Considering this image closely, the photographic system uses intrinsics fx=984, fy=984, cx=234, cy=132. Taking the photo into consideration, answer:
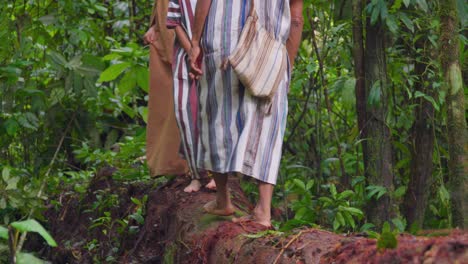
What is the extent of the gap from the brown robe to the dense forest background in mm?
245

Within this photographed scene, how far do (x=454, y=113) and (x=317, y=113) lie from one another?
9.24ft

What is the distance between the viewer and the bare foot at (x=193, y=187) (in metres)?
6.12

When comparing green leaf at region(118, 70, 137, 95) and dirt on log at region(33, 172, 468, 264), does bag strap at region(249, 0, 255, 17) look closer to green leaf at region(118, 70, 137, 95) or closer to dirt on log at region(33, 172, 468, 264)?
dirt on log at region(33, 172, 468, 264)

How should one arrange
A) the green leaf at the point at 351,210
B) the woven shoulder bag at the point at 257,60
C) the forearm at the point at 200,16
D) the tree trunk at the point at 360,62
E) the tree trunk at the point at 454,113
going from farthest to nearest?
the tree trunk at the point at 360,62 → the green leaf at the point at 351,210 → the forearm at the point at 200,16 → the woven shoulder bag at the point at 257,60 → the tree trunk at the point at 454,113

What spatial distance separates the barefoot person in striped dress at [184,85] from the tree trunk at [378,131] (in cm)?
107

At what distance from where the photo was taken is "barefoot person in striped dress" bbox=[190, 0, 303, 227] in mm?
4906

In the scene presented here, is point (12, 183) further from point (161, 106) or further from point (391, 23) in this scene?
point (391, 23)

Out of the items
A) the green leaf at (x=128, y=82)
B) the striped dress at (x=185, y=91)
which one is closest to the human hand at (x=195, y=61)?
the striped dress at (x=185, y=91)

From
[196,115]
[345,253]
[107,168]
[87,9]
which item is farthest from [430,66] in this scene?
[87,9]

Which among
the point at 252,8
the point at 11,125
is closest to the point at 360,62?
the point at 252,8

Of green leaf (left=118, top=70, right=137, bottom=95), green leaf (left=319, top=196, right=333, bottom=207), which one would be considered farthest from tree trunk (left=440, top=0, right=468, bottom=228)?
green leaf (left=118, top=70, right=137, bottom=95)

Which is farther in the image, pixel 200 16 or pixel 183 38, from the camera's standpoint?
pixel 183 38

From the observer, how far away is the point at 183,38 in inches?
223

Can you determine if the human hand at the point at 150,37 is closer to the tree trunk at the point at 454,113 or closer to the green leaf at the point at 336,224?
the green leaf at the point at 336,224
